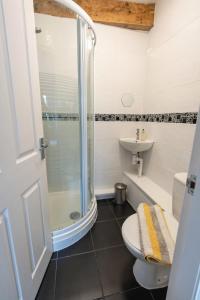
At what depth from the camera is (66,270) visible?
4.16ft

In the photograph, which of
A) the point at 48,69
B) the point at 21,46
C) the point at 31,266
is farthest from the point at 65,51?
the point at 31,266

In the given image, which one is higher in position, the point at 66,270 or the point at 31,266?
the point at 31,266

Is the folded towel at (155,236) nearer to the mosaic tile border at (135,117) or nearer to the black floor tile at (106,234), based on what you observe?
the black floor tile at (106,234)

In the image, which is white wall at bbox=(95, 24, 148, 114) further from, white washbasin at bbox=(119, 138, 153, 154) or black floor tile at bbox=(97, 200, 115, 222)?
black floor tile at bbox=(97, 200, 115, 222)

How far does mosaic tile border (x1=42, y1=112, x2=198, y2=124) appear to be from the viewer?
154 centimetres

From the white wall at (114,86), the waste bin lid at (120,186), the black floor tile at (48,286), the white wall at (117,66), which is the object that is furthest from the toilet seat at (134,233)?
the white wall at (117,66)

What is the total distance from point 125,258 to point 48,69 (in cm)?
200

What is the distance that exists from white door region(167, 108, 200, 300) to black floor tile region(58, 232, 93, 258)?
962mm

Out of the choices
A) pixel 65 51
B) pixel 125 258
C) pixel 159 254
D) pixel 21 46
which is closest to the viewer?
pixel 21 46

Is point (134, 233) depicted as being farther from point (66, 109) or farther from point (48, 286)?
point (66, 109)

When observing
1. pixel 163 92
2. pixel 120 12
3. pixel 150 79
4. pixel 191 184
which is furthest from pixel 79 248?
pixel 120 12

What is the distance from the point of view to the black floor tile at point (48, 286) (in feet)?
3.58

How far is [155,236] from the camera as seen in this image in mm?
1053

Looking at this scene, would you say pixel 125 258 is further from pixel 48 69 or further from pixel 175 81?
pixel 48 69
